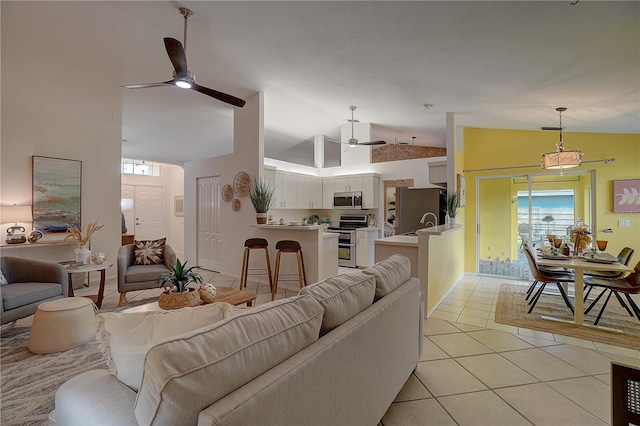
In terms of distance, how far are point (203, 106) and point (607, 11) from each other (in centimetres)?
499

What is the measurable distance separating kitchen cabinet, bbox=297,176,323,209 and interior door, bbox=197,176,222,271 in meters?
1.85

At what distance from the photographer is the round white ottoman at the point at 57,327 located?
2.50 metres

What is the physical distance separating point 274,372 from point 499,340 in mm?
2820

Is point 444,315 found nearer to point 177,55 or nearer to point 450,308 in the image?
point 450,308

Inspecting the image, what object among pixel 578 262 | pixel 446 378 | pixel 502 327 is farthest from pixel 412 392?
pixel 578 262

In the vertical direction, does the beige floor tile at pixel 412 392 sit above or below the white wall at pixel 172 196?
below

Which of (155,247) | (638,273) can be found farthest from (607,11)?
(155,247)

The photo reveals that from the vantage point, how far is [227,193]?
545cm

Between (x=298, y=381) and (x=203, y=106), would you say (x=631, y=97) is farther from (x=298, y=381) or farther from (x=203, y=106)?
(x=203, y=106)

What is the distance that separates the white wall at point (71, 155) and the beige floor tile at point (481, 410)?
5.70 meters

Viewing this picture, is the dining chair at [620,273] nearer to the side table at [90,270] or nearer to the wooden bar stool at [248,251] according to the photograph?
the wooden bar stool at [248,251]

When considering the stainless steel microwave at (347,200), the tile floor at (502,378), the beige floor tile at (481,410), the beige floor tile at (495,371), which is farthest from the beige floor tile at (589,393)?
the stainless steel microwave at (347,200)

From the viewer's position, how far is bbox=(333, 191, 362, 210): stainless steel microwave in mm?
6660

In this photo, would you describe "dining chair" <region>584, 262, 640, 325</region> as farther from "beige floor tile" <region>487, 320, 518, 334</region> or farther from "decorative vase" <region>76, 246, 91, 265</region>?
"decorative vase" <region>76, 246, 91, 265</region>
